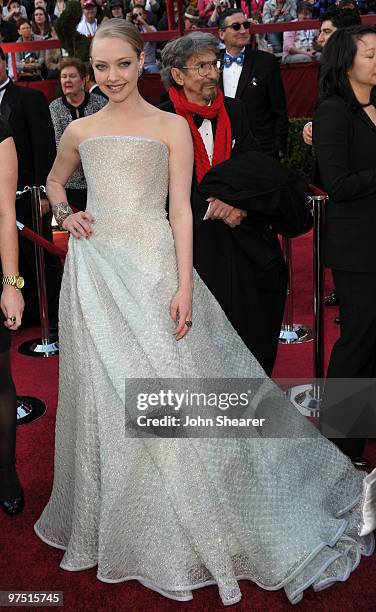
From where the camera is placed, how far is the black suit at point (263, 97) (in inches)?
233

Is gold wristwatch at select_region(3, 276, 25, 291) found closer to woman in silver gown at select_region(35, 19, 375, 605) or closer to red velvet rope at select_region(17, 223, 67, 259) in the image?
woman in silver gown at select_region(35, 19, 375, 605)

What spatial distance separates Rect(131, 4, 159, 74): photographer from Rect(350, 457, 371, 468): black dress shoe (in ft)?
25.4

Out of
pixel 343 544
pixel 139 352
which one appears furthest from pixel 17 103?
pixel 343 544

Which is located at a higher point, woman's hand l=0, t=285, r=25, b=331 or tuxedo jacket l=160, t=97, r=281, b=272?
tuxedo jacket l=160, t=97, r=281, b=272

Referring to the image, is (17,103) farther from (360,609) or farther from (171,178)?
(360,609)

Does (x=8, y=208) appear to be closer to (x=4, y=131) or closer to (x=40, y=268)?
(x=4, y=131)

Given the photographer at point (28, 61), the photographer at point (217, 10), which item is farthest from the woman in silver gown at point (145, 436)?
the photographer at point (217, 10)

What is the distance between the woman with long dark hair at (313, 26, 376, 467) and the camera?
3.07 meters

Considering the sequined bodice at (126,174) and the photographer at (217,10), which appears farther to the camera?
the photographer at (217,10)

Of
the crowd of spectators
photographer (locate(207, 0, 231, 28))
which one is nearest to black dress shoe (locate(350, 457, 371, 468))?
the crowd of spectators

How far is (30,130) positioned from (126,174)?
8.37ft

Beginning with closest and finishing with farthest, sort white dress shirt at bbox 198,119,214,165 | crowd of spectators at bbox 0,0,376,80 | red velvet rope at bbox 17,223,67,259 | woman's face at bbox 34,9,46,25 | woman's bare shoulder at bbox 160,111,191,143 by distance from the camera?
woman's bare shoulder at bbox 160,111,191,143 → white dress shirt at bbox 198,119,214,165 → red velvet rope at bbox 17,223,67,259 → crowd of spectators at bbox 0,0,376,80 → woman's face at bbox 34,9,46,25

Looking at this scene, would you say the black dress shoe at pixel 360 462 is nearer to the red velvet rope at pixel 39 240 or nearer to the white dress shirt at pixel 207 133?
the white dress shirt at pixel 207 133

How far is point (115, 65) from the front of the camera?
2625 millimetres
